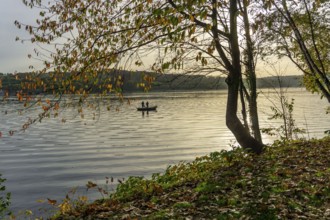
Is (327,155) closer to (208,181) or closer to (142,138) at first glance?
(208,181)

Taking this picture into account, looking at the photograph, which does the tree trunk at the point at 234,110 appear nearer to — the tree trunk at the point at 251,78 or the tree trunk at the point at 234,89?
the tree trunk at the point at 234,89

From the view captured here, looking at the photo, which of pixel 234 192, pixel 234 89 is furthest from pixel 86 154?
pixel 234 192

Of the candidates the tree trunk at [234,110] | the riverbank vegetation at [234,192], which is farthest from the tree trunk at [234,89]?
the riverbank vegetation at [234,192]

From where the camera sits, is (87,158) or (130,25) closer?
(130,25)

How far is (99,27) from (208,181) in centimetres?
625

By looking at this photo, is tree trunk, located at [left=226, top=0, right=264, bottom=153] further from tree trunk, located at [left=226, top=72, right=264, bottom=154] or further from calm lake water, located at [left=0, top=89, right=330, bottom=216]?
calm lake water, located at [left=0, top=89, right=330, bottom=216]

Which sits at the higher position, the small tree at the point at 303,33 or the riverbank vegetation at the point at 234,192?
the small tree at the point at 303,33

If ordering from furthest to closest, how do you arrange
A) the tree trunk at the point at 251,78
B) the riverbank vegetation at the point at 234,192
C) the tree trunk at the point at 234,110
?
the tree trunk at the point at 251,78 → the tree trunk at the point at 234,110 → the riverbank vegetation at the point at 234,192

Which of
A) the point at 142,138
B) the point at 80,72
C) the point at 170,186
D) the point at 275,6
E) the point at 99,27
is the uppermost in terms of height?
the point at 275,6

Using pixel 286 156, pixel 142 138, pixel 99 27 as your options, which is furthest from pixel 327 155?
pixel 142 138

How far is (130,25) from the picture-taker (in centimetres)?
1284

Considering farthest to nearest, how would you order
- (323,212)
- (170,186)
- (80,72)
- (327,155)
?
(327,155) < (170,186) < (80,72) < (323,212)

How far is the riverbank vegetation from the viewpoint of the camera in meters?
8.75

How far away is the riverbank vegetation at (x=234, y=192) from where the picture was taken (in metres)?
8.75
